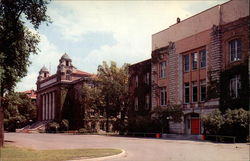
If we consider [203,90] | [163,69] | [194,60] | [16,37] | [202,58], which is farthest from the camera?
[163,69]

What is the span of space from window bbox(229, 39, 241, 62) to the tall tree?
58.4 feet

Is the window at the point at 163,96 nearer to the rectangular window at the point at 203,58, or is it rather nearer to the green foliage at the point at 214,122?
the rectangular window at the point at 203,58

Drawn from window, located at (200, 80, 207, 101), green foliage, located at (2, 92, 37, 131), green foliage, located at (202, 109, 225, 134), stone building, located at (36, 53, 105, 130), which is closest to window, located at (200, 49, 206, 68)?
window, located at (200, 80, 207, 101)

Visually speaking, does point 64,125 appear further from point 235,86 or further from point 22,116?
point 235,86

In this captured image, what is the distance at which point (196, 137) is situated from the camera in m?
34.8

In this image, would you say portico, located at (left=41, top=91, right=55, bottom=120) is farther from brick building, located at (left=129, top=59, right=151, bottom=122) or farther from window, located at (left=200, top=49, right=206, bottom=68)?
window, located at (left=200, top=49, right=206, bottom=68)

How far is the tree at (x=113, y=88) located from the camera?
56250 mm

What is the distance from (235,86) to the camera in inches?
1283

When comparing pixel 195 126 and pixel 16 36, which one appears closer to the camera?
pixel 16 36

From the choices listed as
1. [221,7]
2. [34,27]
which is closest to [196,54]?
[221,7]

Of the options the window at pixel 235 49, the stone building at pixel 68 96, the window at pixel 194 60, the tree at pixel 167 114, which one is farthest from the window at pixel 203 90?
the stone building at pixel 68 96

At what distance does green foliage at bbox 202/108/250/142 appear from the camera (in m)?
27.3

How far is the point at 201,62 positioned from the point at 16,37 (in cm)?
2123

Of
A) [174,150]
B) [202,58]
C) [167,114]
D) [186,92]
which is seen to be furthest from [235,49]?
[174,150]
